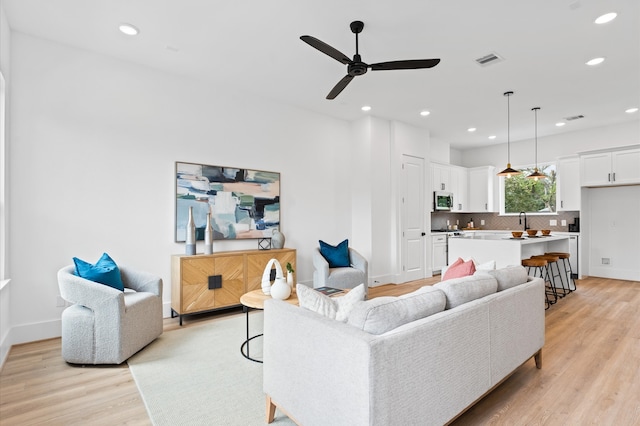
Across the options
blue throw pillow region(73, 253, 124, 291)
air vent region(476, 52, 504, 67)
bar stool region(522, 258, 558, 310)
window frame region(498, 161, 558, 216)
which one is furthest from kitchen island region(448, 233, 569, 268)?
blue throw pillow region(73, 253, 124, 291)

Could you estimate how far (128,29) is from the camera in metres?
3.16

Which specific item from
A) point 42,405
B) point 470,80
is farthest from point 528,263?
point 42,405

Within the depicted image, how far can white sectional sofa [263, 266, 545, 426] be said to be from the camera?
4.63 feet

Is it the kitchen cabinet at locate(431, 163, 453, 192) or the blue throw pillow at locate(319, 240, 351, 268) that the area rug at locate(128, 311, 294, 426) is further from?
the kitchen cabinet at locate(431, 163, 453, 192)

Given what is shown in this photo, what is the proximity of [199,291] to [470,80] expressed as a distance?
4238 mm

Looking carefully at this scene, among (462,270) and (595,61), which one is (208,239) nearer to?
(462,270)

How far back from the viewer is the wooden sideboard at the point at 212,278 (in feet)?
12.6

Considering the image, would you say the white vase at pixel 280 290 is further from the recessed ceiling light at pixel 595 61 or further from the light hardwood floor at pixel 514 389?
the recessed ceiling light at pixel 595 61

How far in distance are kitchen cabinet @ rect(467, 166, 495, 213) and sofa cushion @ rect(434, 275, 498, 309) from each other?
6261 mm

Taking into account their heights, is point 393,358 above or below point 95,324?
above

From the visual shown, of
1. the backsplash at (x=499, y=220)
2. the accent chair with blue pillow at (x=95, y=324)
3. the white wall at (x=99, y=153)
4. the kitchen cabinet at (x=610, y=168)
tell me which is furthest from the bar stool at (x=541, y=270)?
the accent chair with blue pillow at (x=95, y=324)

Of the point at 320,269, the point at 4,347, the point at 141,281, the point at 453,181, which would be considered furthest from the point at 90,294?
the point at 453,181

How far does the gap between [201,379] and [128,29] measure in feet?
10.4

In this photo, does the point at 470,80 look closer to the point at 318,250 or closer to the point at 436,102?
the point at 436,102
